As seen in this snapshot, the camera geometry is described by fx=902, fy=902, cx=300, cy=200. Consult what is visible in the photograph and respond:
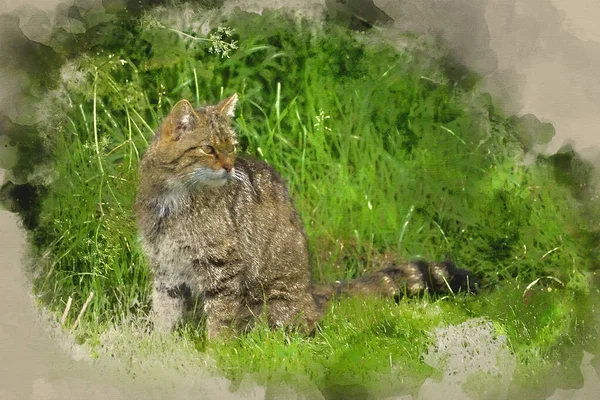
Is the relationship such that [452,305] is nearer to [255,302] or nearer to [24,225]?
[255,302]

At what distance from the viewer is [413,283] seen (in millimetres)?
8219

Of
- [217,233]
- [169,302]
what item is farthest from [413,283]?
[169,302]

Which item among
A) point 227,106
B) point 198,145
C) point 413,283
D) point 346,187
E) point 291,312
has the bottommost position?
point 291,312

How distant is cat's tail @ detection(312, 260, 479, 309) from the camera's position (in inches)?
322

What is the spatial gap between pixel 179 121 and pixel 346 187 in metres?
2.51

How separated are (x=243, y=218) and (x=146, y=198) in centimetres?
86

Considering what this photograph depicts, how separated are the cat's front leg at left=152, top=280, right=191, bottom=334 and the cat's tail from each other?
1181 millimetres

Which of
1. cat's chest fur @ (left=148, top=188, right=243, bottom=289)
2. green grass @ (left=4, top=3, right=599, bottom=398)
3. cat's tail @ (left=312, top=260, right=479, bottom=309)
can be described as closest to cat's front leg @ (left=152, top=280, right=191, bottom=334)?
cat's chest fur @ (left=148, top=188, right=243, bottom=289)

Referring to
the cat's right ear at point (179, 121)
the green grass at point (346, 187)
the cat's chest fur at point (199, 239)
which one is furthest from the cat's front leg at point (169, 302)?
the cat's right ear at point (179, 121)

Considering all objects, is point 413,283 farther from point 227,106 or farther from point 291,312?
point 227,106

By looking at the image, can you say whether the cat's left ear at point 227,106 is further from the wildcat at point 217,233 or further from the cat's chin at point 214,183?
the cat's chin at point 214,183

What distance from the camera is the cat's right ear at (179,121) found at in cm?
746

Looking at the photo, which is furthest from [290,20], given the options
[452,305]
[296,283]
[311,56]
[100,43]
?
[452,305]

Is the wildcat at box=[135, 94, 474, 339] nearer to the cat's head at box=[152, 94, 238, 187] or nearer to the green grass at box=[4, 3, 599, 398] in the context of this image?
the cat's head at box=[152, 94, 238, 187]
